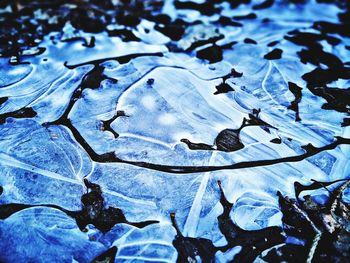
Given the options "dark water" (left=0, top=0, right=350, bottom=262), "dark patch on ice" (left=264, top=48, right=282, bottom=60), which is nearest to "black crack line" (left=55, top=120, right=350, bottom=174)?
Result: "dark water" (left=0, top=0, right=350, bottom=262)

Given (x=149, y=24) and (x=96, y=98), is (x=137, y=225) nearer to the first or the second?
(x=96, y=98)

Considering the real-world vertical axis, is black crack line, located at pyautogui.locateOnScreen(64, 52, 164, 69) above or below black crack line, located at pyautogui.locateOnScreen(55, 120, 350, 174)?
above

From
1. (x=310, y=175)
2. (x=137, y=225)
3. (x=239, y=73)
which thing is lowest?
(x=137, y=225)

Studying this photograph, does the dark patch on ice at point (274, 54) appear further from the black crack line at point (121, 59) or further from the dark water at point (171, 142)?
the black crack line at point (121, 59)

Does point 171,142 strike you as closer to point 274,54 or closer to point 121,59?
point 121,59

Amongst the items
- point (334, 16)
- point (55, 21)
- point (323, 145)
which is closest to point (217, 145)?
point (323, 145)

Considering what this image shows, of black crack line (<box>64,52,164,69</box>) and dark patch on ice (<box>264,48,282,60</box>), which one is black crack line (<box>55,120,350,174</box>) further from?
dark patch on ice (<box>264,48,282,60</box>)

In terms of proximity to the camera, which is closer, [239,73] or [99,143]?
[99,143]

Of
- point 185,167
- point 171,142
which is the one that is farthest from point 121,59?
point 185,167
